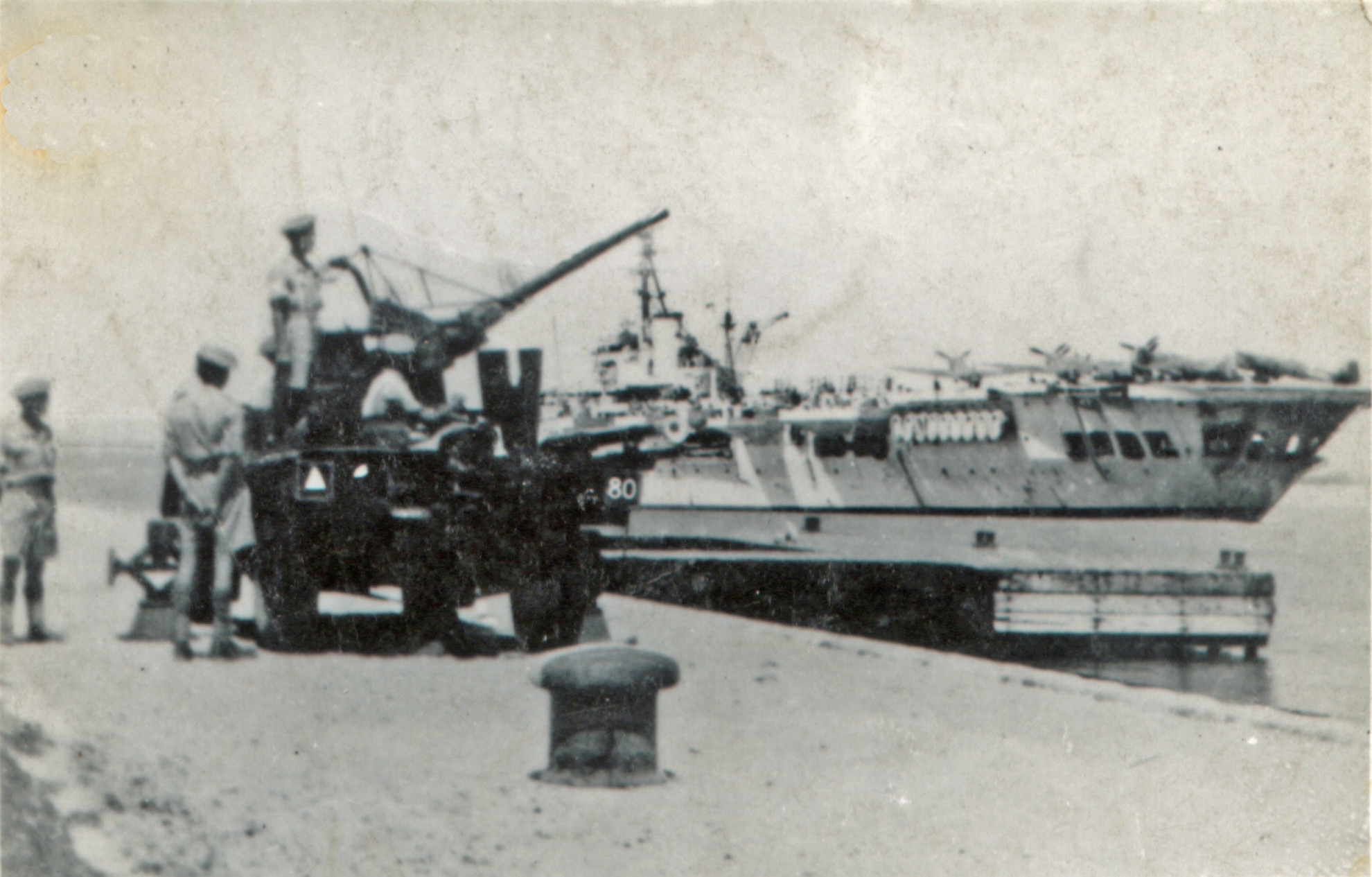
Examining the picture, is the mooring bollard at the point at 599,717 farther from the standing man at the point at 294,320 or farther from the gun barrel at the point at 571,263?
the gun barrel at the point at 571,263

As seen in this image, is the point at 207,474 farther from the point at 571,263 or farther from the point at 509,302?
the point at 571,263

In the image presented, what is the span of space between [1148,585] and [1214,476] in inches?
517

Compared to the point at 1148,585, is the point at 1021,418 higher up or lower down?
higher up

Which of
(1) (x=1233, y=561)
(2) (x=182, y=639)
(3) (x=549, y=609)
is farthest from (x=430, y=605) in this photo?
(1) (x=1233, y=561)

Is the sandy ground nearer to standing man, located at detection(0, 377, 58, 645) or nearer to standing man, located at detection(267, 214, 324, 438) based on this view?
standing man, located at detection(0, 377, 58, 645)

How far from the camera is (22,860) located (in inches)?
175

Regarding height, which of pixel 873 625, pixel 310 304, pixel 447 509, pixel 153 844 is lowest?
pixel 873 625

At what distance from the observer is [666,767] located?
507cm

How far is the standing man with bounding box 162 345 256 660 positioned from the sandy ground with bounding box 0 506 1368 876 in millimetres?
256

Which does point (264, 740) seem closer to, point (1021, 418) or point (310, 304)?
point (310, 304)

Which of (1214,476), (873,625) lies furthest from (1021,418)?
(873,625)

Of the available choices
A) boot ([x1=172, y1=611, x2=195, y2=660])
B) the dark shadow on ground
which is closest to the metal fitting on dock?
the dark shadow on ground

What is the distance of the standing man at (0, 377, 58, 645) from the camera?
6125mm

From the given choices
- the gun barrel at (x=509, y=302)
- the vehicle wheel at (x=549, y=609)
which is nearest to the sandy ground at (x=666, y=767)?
the vehicle wheel at (x=549, y=609)
